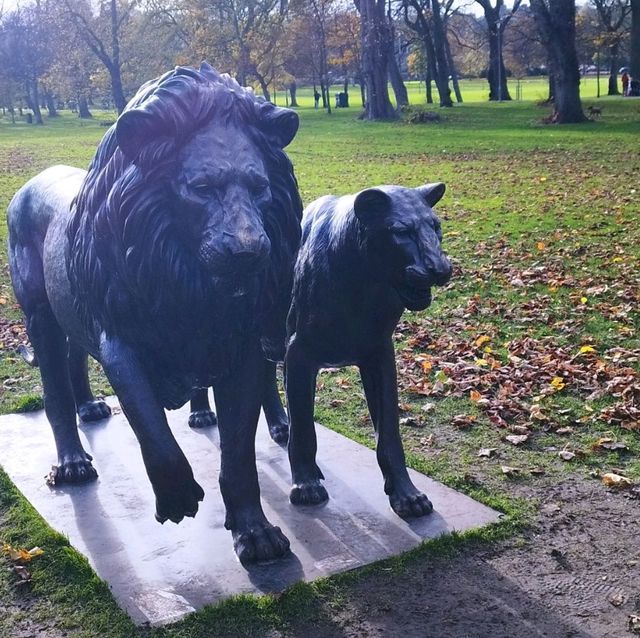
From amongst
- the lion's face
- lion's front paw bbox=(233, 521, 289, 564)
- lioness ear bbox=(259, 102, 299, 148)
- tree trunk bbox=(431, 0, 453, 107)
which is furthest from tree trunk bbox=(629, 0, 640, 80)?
the lion's face

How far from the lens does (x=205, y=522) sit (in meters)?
5.00

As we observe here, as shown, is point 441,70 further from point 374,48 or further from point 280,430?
point 280,430

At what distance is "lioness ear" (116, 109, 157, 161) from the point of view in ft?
11.8

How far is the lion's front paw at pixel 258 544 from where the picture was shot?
4441mm

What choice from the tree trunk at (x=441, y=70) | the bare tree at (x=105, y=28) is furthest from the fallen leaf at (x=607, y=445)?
the bare tree at (x=105, y=28)

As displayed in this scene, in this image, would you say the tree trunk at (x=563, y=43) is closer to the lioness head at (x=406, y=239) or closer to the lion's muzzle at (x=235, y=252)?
the lioness head at (x=406, y=239)

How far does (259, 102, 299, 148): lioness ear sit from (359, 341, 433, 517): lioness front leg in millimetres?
1399

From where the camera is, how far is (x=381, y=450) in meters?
4.95

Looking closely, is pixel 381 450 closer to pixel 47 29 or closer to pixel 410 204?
pixel 410 204

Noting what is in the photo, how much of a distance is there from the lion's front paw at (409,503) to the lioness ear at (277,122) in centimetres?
208

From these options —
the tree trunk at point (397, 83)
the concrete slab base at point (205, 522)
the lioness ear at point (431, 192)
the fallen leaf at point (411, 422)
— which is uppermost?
the tree trunk at point (397, 83)

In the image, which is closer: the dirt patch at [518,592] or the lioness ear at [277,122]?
the lioness ear at [277,122]

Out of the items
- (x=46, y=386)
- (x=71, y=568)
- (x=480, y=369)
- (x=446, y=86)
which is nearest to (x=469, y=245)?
(x=480, y=369)

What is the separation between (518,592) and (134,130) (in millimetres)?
2659
